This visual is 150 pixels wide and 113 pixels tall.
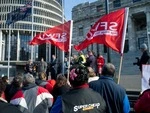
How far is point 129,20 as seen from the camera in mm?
45531

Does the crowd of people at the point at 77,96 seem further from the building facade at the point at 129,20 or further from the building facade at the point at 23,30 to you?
the building facade at the point at 23,30

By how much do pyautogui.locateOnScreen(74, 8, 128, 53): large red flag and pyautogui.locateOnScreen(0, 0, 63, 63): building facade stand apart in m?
78.3

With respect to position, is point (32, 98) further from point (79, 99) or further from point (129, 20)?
point (129, 20)

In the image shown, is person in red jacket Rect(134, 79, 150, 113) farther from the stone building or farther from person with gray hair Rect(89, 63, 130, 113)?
the stone building

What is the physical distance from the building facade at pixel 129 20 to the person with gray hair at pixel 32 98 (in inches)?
1341

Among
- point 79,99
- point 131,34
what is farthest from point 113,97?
point 131,34

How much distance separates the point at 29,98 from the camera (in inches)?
199

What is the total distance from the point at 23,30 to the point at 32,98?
286ft

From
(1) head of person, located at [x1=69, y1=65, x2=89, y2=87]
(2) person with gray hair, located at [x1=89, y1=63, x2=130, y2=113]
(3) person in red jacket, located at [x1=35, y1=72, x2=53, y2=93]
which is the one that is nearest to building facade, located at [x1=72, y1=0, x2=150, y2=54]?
(3) person in red jacket, located at [x1=35, y1=72, x2=53, y2=93]

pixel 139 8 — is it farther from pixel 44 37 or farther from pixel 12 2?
pixel 12 2

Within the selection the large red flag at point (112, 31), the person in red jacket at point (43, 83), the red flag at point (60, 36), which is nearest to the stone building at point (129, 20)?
the red flag at point (60, 36)

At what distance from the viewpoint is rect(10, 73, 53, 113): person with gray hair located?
16.2 ft

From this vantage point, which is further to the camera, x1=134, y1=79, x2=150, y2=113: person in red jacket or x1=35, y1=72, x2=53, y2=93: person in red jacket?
x1=35, y1=72, x2=53, y2=93: person in red jacket

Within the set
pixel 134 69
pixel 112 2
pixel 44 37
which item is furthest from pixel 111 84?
pixel 112 2
